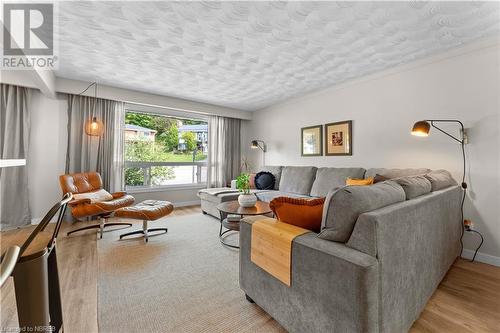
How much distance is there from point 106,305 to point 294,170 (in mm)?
3385

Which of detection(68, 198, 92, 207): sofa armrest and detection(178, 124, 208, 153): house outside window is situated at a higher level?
detection(178, 124, 208, 153): house outside window

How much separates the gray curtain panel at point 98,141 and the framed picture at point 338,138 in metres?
3.85

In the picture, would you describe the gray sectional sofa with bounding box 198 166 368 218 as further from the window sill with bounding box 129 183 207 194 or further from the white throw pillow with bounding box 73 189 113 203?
the white throw pillow with bounding box 73 189 113 203

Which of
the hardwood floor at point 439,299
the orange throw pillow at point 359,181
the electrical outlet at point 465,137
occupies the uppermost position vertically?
the electrical outlet at point 465,137

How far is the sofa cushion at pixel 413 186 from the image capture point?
1.55 metres

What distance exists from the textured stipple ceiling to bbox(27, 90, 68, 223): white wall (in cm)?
65

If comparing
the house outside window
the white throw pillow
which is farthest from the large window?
the white throw pillow

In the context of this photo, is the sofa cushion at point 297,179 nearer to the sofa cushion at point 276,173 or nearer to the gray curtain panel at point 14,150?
the sofa cushion at point 276,173

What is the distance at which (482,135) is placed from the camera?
2432 mm

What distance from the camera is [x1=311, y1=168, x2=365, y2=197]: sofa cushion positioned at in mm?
3404

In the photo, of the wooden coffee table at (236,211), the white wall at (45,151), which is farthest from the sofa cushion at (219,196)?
the white wall at (45,151)

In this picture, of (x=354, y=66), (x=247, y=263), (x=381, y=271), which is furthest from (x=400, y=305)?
(x=354, y=66)

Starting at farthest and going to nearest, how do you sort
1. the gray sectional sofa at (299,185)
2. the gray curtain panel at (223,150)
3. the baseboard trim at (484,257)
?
the gray curtain panel at (223,150), the gray sectional sofa at (299,185), the baseboard trim at (484,257)

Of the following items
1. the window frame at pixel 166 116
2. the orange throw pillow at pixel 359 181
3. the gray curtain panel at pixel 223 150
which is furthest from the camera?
the gray curtain panel at pixel 223 150
